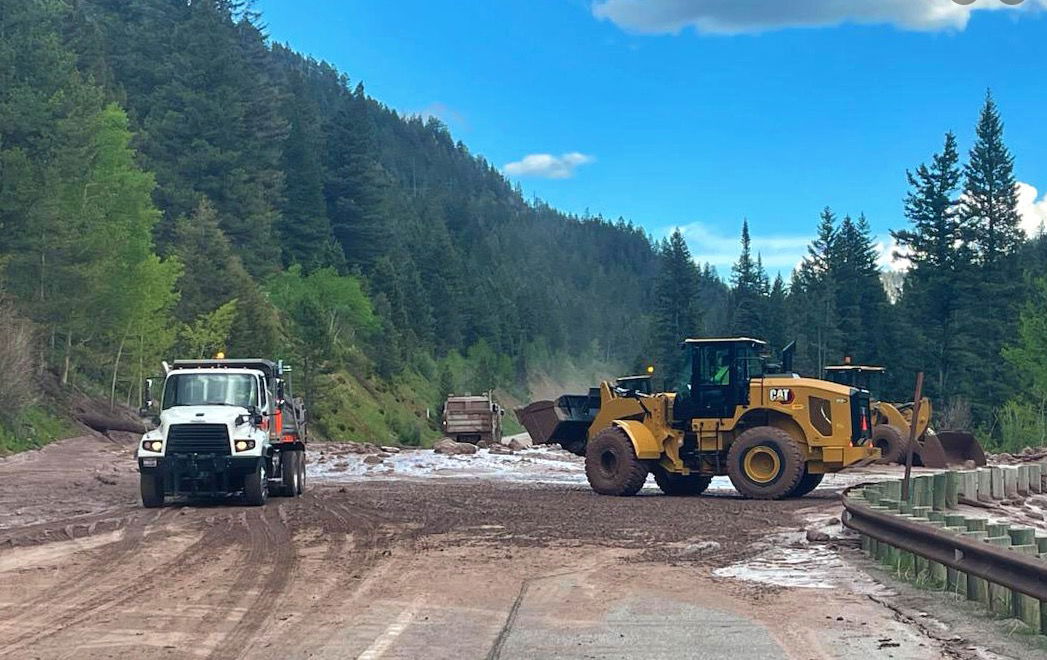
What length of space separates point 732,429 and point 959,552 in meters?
12.7

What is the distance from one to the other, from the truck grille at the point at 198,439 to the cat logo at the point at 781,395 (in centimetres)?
982

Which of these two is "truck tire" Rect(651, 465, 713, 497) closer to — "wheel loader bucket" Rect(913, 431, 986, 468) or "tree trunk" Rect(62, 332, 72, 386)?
"wheel loader bucket" Rect(913, 431, 986, 468)

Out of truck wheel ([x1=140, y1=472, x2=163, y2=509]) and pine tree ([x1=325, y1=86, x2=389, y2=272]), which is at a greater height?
pine tree ([x1=325, y1=86, x2=389, y2=272])

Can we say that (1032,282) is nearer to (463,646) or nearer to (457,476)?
(457,476)

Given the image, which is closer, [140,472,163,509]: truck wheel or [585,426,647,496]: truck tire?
[140,472,163,509]: truck wheel

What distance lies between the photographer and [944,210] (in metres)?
85.8

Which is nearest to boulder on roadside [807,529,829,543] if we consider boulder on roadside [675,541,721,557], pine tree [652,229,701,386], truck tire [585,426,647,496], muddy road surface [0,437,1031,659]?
muddy road surface [0,437,1031,659]

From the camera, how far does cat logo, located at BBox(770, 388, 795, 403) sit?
2244cm

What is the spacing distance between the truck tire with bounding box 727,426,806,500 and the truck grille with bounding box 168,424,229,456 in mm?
9023

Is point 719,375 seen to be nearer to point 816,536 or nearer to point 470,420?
point 816,536

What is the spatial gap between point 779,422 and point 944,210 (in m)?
68.4

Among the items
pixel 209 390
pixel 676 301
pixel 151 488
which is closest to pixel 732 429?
pixel 209 390

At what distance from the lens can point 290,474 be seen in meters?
23.8

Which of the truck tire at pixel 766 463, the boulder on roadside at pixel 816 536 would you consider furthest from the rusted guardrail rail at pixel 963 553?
the truck tire at pixel 766 463
